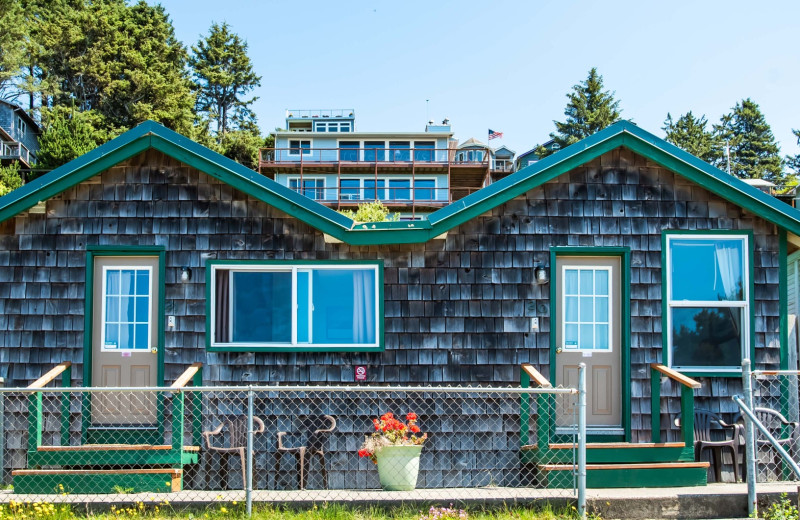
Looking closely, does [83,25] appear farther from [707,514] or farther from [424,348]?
[707,514]

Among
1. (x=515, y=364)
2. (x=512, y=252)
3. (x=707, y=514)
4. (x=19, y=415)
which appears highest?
(x=512, y=252)

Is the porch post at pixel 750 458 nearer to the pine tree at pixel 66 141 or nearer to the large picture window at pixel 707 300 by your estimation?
the large picture window at pixel 707 300

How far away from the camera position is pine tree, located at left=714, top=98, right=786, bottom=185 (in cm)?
6103

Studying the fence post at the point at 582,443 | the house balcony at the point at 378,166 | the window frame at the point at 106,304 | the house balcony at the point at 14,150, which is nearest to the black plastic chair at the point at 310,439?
Answer: the window frame at the point at 106,304

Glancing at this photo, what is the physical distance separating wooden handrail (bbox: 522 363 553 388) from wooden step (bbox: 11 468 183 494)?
383cm

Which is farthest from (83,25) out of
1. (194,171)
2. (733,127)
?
(733,127)

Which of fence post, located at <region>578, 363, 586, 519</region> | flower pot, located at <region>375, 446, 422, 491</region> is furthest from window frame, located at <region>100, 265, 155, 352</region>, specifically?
fence post, located at <region>578, 363, 586, 519</region>

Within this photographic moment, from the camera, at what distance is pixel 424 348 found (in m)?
9.60

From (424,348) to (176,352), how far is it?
9.50 ft

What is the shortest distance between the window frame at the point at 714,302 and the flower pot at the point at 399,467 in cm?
352

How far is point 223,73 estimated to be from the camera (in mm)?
55156

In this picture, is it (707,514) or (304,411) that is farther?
(304,411)

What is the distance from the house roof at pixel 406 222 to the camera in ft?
30.8

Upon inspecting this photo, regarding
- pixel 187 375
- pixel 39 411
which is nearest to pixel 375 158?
pixel 187 375
